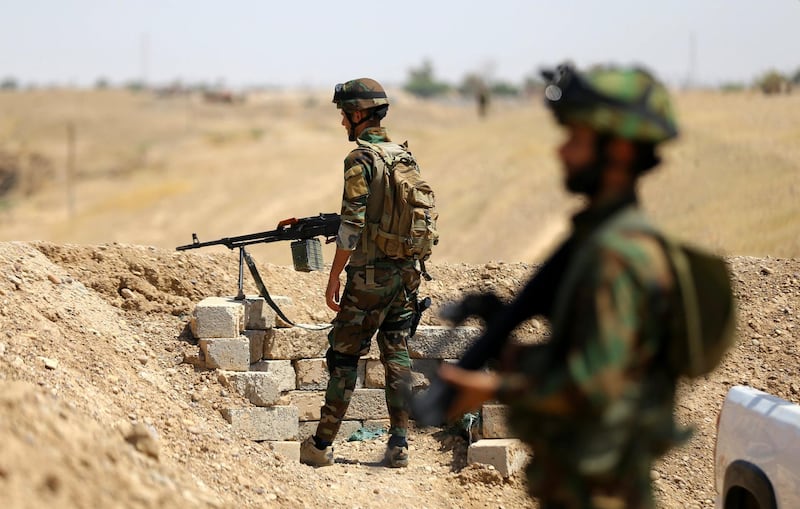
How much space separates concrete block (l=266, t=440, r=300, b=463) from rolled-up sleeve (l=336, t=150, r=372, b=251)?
1.65m

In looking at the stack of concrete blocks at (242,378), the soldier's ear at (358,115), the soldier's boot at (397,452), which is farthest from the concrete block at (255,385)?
the soldier's ear at (358,115)

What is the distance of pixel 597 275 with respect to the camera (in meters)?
2.53

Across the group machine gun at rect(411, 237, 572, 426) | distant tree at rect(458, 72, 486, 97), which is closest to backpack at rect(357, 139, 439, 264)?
machine gun at rect(411, 237, 572, 426)

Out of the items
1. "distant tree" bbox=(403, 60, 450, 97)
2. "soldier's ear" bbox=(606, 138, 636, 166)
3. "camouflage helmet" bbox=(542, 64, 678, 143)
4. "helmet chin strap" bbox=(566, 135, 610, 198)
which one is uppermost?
"camouflage helmet" bbox=(542, 64, 678, 143)

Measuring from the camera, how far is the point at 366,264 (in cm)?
627

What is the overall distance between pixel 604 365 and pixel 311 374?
5.29 meters

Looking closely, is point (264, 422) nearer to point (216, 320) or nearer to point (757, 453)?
point (216, 320)

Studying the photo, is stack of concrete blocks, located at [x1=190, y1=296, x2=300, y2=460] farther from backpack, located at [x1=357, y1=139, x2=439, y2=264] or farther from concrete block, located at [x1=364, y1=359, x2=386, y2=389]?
backpack, located at [x1=357, y1=139, x2=439, y2=264]

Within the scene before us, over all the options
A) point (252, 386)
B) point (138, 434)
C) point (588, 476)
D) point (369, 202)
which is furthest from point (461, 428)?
point (588, 476)

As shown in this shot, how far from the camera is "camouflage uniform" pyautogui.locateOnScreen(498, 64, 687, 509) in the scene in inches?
98.8

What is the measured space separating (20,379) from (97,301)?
2.36 meters

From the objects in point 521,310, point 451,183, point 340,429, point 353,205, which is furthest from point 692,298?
point 451,183

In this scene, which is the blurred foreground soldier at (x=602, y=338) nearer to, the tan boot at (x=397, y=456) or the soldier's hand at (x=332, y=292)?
the soldier's hand at (x=332, y=292)

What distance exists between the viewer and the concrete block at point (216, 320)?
6.88 m
